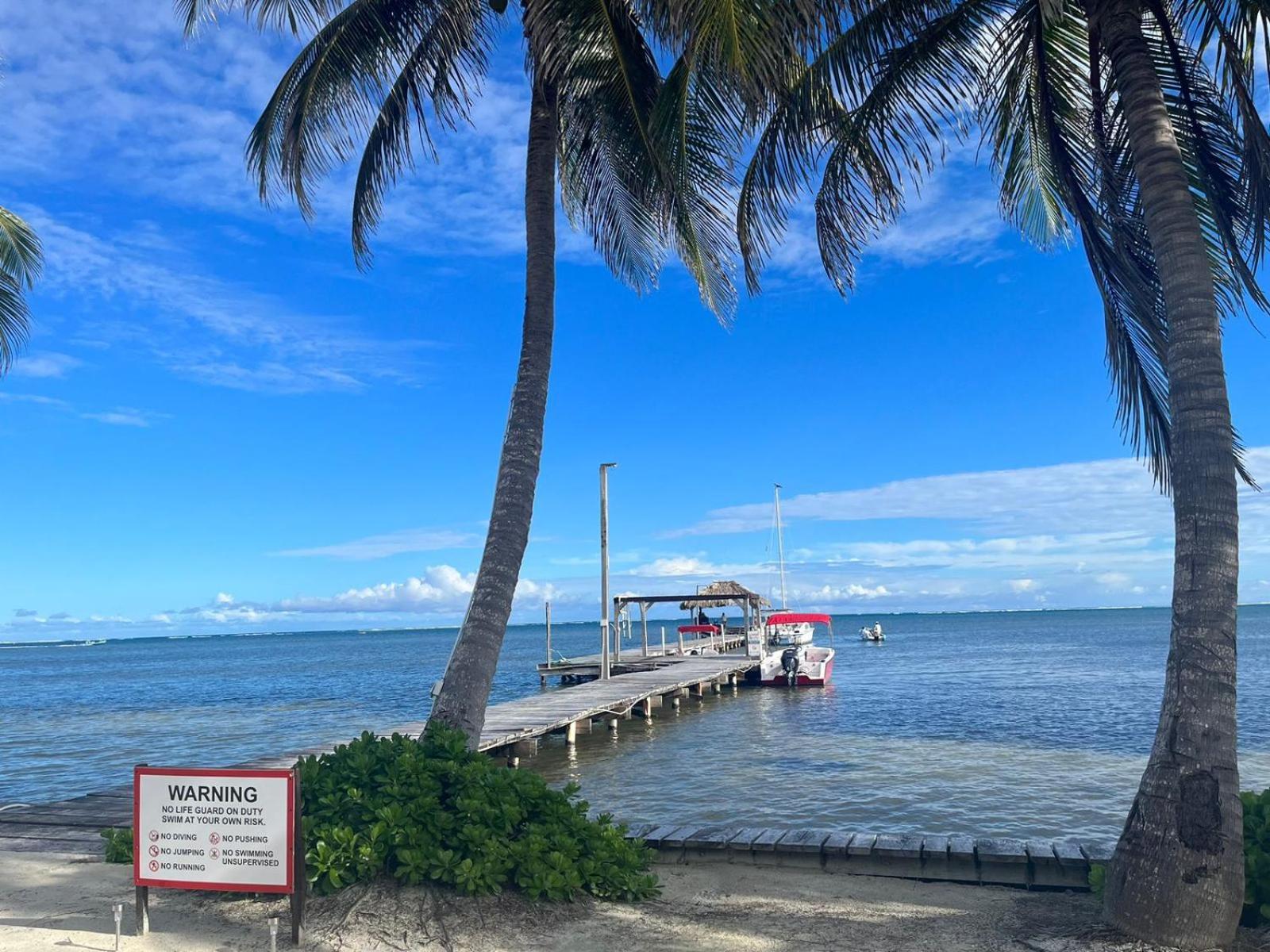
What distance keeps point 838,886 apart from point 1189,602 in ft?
12.4

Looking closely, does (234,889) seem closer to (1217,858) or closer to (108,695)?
(1217,858)

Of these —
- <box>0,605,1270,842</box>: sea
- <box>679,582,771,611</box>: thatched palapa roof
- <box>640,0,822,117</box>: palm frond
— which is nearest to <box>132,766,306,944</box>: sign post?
<box>640,0,822,117</box>: palm frond

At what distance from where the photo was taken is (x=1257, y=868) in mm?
6305

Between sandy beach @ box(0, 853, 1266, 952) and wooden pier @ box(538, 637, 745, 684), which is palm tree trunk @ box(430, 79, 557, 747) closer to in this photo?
sandy beach @ box(0, 853, 1266, 952)

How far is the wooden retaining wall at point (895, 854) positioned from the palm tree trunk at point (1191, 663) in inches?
59.7

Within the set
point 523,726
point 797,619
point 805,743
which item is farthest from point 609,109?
point 797,619

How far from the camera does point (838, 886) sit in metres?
8.09

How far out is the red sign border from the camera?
6461mm

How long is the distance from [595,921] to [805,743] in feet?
59.1

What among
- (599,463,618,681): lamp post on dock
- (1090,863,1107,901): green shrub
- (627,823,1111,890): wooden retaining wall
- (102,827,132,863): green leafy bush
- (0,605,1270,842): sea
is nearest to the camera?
(1090,863,1107,901): green shrub

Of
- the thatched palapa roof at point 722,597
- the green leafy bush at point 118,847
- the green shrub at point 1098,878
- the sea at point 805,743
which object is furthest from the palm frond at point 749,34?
the thatched palapa roof at point 722,597

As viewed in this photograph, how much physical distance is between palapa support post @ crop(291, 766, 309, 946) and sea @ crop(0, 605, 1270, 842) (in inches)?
337

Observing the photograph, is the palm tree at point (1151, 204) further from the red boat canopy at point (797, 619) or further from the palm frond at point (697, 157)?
the red boat canopy at point (797, 619)

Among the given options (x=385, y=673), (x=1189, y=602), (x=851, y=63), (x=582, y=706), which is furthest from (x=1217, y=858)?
(x=385, y=673)
